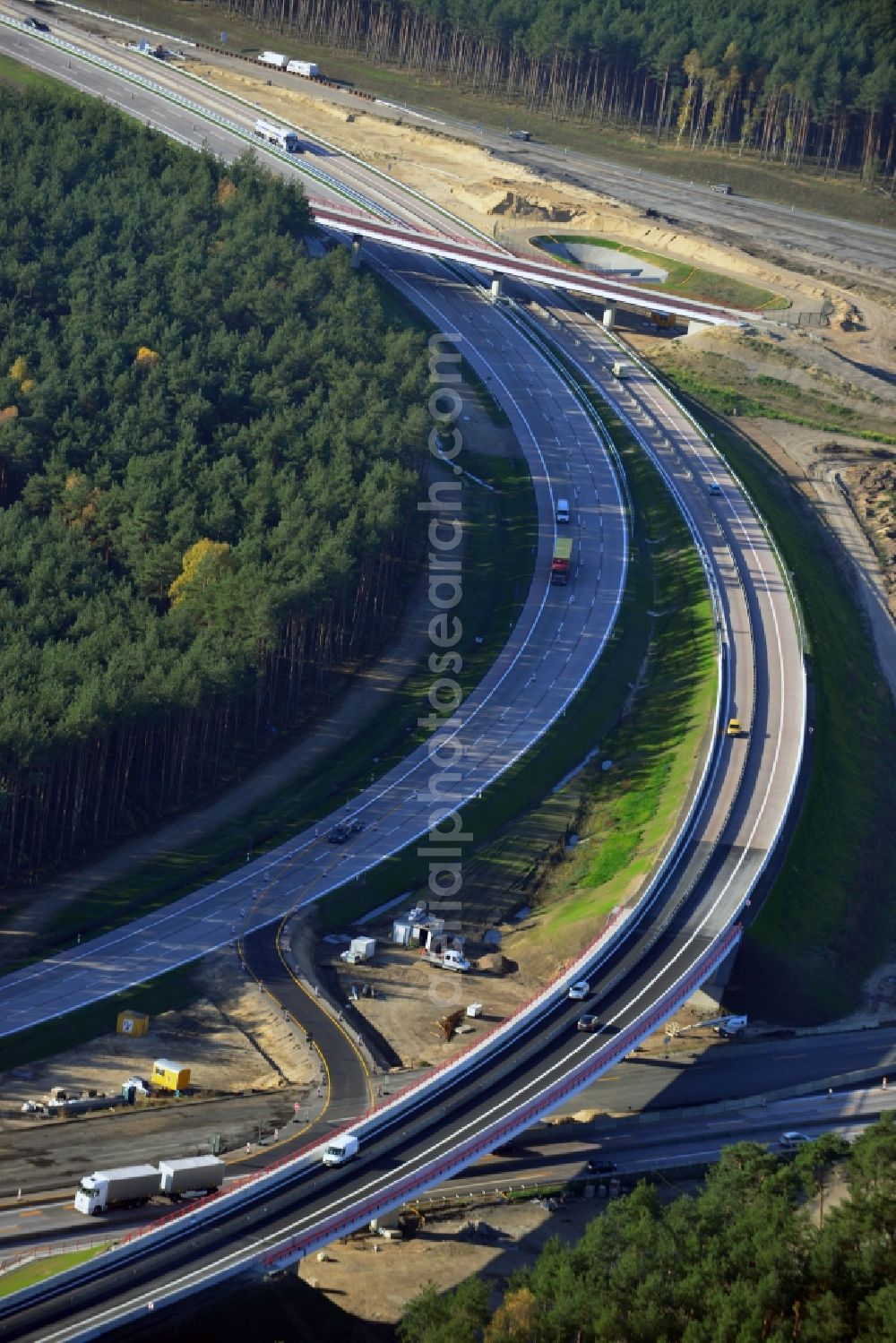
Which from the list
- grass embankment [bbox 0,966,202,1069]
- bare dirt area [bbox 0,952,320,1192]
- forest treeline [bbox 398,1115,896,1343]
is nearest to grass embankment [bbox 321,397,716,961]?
grass embankment [bbox 0,966,202,1069]

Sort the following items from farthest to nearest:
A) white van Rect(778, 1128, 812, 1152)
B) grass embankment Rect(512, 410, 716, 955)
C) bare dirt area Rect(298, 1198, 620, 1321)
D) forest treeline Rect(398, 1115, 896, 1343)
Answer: grass embankment Rect(512, 410, 716, 955) < white van Rect(778, 1128, 812, 1152) < bare dirt area Rect(298, 1198, 620, 1321) < forest treeline Rect(398, 1115, 896, 1343)

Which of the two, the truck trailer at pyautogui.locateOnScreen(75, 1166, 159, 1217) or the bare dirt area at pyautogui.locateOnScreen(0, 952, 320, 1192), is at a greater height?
the truck trailer at pyautogui.locateOnScreen(75, 1166, 159, 1217)

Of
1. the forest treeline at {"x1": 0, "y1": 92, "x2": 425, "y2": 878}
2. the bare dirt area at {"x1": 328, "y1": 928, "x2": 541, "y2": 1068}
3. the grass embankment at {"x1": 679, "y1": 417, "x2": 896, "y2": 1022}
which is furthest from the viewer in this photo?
the forest treeline at {"x1": 0, "y1": 92, "x2": 425, "y2": 878}

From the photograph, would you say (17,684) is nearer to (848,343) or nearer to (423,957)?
(423,957)

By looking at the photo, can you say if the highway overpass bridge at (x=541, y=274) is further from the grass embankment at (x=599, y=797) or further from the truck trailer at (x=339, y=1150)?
the truck trailer at (x=339, y=1150)

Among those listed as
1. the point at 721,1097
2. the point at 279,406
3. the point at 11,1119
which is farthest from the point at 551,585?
the point at 11,1119

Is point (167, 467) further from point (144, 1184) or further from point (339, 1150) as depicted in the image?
point (144, 1184)

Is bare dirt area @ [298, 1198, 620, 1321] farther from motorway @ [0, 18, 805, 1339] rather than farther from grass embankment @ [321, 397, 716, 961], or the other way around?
grass embankment @ [321, 397, 716, 961]
